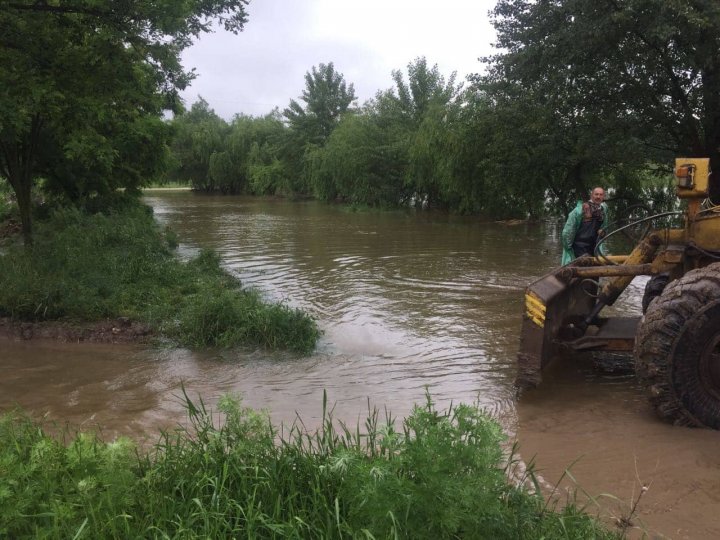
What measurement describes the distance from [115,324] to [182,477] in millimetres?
5748

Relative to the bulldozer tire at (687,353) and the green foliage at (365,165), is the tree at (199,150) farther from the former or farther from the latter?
the bulldozer tire at (687,353)

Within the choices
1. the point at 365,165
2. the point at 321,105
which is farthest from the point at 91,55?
the point at 321,105

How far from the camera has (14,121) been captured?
26.0ft

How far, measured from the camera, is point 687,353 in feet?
15.8

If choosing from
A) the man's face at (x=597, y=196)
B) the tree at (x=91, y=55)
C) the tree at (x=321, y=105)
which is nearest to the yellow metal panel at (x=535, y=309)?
the man's face at (x=597, y=196)

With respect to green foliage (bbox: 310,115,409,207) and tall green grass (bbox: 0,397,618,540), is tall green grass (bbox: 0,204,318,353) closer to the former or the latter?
tall green grass (bbox: 0,397,618,540)

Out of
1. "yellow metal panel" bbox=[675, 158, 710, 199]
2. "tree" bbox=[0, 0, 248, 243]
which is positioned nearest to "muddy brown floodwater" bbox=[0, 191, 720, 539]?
"yellow metal panel" bbox=[675, 158, 710, 199]

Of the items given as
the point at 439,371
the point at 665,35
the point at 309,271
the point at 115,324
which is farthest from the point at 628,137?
the point at 115,324

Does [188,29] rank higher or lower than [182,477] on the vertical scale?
higher

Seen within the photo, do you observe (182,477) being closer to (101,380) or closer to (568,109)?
(101,380)

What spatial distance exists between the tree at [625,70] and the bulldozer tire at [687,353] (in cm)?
1208

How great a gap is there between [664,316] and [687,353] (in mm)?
335

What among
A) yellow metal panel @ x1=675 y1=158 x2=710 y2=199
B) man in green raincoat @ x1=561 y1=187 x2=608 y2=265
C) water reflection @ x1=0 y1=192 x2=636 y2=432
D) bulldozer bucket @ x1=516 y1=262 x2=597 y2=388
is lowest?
water reflection @ x1=0 y1=192 x2=636 y2=432

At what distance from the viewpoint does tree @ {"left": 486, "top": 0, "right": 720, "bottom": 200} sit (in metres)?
15.2
